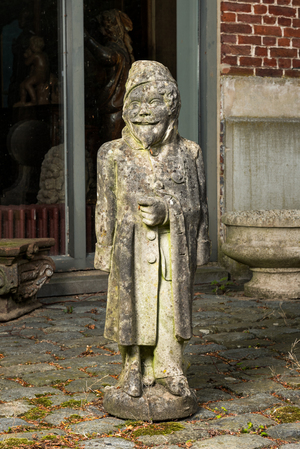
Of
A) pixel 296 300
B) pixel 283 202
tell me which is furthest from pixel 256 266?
pixel 283 202

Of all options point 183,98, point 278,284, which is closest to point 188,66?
point 183,98

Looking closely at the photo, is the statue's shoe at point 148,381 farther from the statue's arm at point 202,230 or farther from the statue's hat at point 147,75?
the statue's hat at point 147,75

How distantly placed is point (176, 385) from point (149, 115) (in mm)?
1420

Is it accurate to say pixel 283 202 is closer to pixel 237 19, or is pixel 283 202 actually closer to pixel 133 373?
pixel 237 19

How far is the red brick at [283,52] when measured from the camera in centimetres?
760

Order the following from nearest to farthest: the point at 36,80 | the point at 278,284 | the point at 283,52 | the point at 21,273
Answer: the point at 21,273
the point at 278,284
the point at 36,80
the point at 283,52

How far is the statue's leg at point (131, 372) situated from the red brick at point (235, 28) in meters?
5.15

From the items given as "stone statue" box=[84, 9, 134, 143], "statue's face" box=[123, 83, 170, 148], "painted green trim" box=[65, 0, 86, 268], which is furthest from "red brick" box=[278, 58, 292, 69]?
"statue's face" box=[123, 83, 170, 148]

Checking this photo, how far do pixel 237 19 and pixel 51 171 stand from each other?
2859 millimetres

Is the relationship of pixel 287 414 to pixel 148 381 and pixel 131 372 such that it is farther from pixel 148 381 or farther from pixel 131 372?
pixel 131 372

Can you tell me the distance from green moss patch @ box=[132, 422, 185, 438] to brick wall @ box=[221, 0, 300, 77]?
5160 millimetres

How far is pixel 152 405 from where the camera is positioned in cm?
322

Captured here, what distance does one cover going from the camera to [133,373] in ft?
10.8

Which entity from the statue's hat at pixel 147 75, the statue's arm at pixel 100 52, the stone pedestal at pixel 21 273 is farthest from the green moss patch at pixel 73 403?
the statue's arm at pixel 100 52
